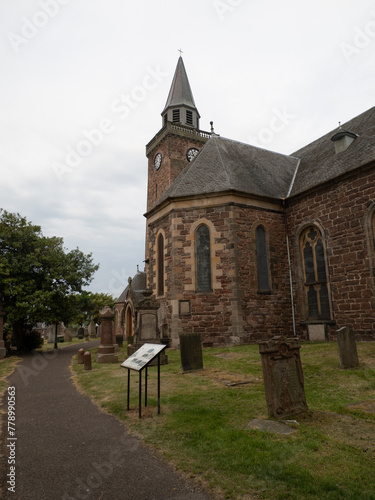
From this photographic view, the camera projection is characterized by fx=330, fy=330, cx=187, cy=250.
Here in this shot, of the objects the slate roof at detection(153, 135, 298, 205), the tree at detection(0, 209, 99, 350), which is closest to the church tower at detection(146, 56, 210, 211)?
the slate roof at detection(153, 135, 298, 205)

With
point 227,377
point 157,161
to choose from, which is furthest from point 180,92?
point 227,377

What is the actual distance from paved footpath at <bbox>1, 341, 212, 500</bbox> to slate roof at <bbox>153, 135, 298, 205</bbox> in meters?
12.1

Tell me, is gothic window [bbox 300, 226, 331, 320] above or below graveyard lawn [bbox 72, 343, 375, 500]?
above

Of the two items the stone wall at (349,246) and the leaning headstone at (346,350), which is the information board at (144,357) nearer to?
the leaning headstone at (346,350)

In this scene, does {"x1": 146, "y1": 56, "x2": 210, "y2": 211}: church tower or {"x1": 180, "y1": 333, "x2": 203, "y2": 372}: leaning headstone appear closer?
{"x1": 180, "y1": 333, "x2": 203, "y2": 372}: leaning headstone

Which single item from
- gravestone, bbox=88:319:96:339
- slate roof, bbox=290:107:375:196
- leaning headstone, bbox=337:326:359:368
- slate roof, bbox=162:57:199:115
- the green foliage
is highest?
slate roof, bbox=162:57:199:115

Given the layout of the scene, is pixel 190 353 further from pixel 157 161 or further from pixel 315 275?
pixel 157 161

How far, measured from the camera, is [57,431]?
539 cm

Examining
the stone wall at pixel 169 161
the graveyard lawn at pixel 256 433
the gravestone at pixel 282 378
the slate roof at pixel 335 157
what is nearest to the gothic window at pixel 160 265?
the slate roof at pixel 335 157

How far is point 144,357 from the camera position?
6113 mm

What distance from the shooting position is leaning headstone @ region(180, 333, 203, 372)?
32.0 feet

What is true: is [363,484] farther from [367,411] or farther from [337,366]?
[337,366]

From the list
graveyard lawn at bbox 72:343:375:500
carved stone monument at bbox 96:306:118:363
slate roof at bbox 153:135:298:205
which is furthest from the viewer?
slate roof at bbox 153:135:298:205

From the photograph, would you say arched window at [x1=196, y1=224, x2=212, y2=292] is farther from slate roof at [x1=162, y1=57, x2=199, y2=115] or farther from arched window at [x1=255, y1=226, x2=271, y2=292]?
slate roof at [x1=162, y1=57, x2=199, y2=115]
